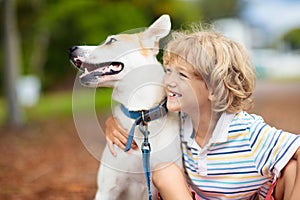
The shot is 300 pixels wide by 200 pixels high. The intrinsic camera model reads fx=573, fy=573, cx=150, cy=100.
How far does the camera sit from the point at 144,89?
2689mm

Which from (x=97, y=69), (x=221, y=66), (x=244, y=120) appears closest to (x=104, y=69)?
(x=97, y=69)

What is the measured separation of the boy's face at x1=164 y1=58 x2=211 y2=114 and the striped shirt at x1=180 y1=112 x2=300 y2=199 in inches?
4.5

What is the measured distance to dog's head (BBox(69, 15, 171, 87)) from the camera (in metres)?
2.60

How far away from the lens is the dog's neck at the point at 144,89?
105 inches

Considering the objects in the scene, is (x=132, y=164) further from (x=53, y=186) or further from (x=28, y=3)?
(x=28, y=3)

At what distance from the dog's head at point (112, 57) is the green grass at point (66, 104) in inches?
5.2

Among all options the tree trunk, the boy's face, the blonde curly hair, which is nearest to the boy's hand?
the boy's face

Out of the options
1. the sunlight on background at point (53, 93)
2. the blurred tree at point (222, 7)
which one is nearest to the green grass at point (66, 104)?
the sunlight on background at point (53, 93)

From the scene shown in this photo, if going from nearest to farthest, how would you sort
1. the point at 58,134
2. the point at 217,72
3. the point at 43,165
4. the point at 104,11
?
the point at 217,72
the point at 43,165
the point at 58,134
the point at 104,11

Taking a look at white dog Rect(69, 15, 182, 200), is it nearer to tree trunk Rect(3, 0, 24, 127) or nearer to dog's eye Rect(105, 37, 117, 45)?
dog's eye Rect(105, 37, 117, 45)

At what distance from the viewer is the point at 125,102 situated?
8.94 feet

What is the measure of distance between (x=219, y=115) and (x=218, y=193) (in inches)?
14.6

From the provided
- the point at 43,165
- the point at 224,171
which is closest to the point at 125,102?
the point at 224,171

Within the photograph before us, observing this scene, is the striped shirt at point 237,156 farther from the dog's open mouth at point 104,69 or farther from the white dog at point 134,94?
the dog's open mouth at point 104,69
